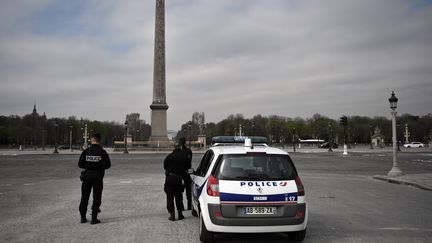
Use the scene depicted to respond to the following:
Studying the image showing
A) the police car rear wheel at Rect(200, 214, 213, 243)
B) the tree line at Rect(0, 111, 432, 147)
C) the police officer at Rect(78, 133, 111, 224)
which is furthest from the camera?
the tree line at Rect(0, 111, 432, 147)

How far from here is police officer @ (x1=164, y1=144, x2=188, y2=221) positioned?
8.93 m

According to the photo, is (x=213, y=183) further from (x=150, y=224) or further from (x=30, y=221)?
(x=30, y=221)

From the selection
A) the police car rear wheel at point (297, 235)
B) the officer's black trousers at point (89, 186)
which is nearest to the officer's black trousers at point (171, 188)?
the officer's black trousers at point (89, 186)

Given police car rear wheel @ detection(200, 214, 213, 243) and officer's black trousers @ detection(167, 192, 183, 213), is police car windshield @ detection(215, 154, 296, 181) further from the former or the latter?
officer's black trousers @ detection(167, 192, 183, 213)

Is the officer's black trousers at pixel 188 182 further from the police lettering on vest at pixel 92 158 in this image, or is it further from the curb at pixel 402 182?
the curb at pixel 402 182

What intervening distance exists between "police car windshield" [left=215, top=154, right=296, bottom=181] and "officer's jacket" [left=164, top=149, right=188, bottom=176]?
2.19 m

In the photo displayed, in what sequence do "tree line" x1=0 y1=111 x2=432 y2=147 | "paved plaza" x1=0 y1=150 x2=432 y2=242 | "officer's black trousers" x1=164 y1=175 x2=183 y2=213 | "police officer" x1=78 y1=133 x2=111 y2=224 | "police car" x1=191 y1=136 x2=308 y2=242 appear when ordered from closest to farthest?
1. "police car" x1=191 y1=136 x2=308 y2=242
2. "paved plaza" x1=0 y1=150 x2=432 y2=242
3. "police officer" x1=78 y1=133 x2=111 y2=224
4. "officer's black trousers" x1=164 y1=175 x2=183 y2=213
5. "tree line" x1=0 y1=111 x2=432 y2=147

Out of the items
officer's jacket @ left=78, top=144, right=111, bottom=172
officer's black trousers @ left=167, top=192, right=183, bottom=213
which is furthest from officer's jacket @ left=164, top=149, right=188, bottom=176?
officer's jacket @ left=78, top=144, right=111, bottom=172

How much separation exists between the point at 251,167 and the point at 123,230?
2.83m

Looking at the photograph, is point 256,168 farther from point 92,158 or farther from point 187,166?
point 92,158

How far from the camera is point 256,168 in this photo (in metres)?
7.04

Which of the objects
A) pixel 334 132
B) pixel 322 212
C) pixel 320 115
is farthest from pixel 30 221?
pixel 320 115

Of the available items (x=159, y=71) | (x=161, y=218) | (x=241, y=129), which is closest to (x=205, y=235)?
(x=161, y=218)

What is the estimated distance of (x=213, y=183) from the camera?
6742 millimetres
